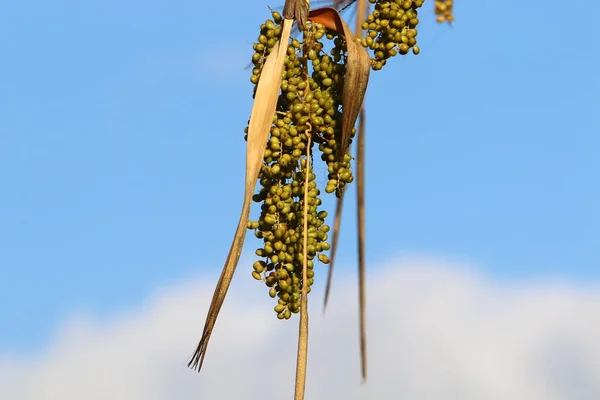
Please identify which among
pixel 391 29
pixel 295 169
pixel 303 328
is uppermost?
pixel 391 29

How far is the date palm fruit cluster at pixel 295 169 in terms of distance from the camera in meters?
4.43

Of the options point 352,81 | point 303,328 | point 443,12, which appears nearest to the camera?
point 303,328

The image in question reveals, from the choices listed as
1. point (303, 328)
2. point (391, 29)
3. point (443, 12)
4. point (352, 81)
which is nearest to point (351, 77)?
point (352, 81)

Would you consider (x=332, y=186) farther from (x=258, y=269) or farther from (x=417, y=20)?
(x=417, y=20)

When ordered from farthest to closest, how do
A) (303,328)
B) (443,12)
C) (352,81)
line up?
1. (443,12)
2. (352,81)
3. (303,328)

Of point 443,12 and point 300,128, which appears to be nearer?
point 300,128

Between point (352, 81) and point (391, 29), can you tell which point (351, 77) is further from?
Result: point (391, 29)

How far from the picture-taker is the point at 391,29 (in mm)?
4711

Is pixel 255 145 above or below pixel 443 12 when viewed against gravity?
below

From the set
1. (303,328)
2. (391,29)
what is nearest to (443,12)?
(391,29)

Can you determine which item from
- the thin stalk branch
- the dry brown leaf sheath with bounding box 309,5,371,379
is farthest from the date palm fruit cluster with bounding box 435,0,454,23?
the thin stalk branch

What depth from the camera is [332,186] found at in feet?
14.9

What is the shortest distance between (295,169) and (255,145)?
217 millimetres

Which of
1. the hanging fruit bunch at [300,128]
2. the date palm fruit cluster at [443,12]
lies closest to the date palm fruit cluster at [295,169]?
the hanging fruit bunch at [300,128]
